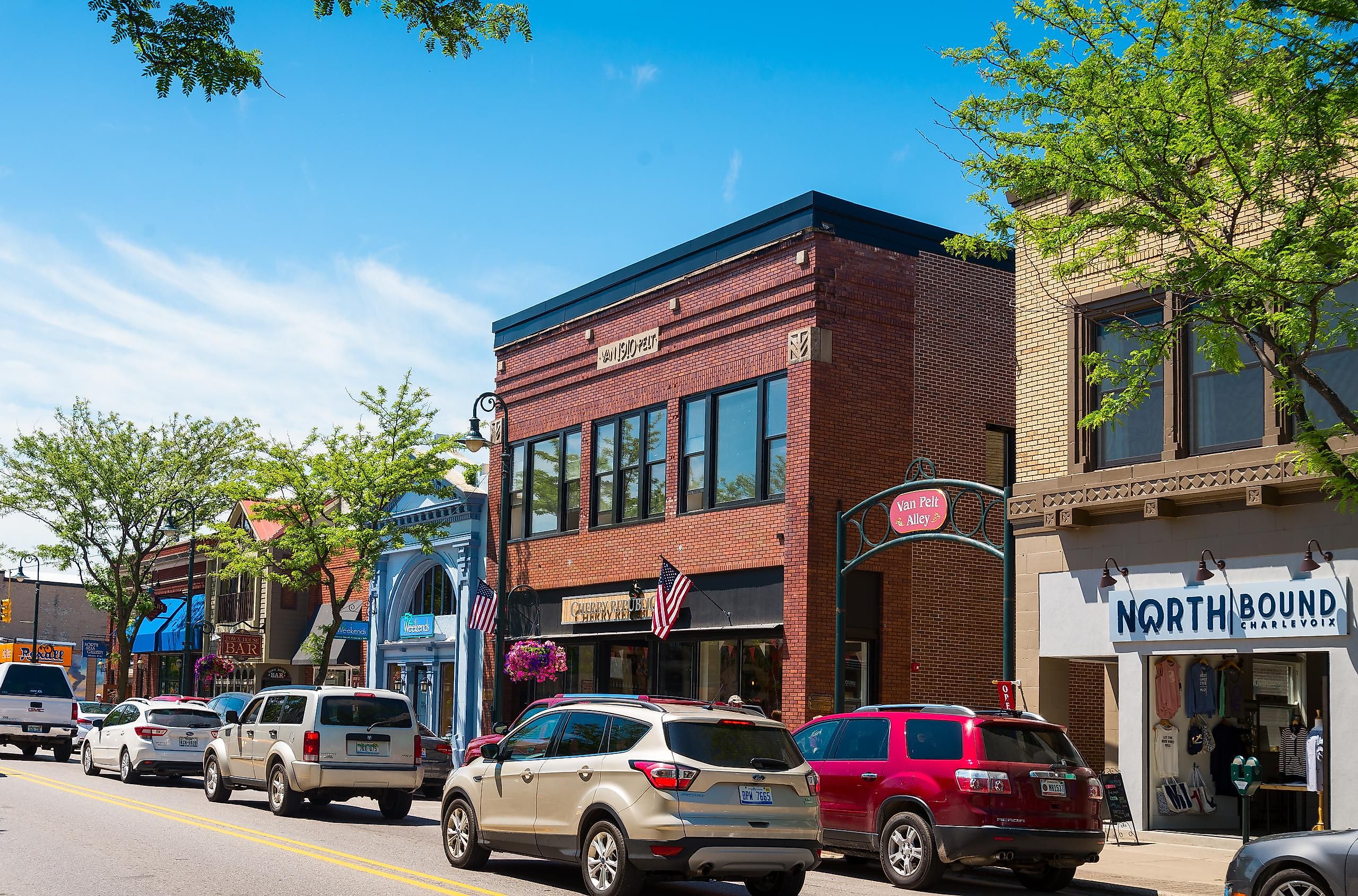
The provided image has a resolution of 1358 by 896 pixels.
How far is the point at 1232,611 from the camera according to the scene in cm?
1750

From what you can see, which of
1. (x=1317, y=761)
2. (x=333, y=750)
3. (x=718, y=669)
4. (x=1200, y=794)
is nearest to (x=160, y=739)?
(x=333, y=750)

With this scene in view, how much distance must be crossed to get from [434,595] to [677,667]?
35.5 ft

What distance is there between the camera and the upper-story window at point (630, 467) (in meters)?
27.8

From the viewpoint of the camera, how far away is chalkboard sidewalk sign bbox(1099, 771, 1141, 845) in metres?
17.1

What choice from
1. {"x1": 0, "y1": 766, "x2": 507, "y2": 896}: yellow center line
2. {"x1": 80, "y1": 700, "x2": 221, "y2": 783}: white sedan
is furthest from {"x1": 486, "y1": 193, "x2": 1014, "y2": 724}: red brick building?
{"x1": 0, "y1": 766, "x2": 507, "y2": 896}: yellow center line

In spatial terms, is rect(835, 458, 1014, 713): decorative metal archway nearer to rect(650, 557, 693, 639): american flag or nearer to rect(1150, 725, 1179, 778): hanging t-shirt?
rect(1150, 725, 1179, 778): hanging t-shirt

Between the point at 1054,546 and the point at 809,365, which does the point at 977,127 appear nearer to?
the point at 1054,546

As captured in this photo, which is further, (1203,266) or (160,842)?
(160,842)

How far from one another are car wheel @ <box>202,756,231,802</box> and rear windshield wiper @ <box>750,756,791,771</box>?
11.8 meters

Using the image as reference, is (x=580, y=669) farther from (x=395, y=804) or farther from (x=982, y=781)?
(x=982, y=781)

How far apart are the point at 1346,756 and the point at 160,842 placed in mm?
13070

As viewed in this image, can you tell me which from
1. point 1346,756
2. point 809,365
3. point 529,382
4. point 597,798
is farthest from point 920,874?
point 529,382

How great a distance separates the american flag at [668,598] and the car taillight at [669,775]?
1396 centimetres

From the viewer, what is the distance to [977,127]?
14.8 m
